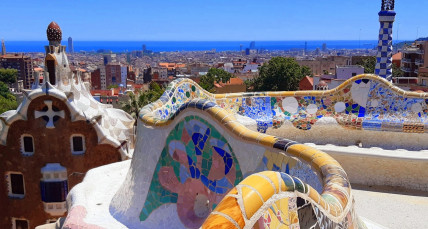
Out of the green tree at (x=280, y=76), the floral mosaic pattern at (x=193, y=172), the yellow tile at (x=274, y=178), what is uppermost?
the yellow tile at (x=274, y=178)

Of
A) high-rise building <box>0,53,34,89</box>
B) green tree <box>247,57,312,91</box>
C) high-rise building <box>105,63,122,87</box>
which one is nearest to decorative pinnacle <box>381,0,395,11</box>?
green tree <box>247,57,312,91</box>

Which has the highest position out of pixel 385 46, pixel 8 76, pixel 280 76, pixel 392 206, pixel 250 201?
pixel 385 46

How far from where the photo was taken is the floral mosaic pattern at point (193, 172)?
5.50m

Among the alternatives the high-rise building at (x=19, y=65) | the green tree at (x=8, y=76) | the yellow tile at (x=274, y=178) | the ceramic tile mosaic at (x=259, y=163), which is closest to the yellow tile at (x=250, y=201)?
the ceramic tile mosaic at (x=259, y=163)

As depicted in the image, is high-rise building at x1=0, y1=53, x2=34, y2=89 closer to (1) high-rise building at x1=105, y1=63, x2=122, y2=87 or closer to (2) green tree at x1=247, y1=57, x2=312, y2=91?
(1) high-rise building at x1=105, y1=63, x2=122, y2=87

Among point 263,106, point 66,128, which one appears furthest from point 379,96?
point 66,128

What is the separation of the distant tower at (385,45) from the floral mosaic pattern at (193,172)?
926 cm

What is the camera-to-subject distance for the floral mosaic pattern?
217 inches

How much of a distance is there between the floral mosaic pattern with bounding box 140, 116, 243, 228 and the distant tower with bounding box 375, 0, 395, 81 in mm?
9263

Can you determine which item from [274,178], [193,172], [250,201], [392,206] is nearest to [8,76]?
[193,172]

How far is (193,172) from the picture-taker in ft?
19.5

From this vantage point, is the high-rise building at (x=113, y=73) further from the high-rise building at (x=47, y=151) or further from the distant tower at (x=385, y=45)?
the distant tower at (x=385, y=45)

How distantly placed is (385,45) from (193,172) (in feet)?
32.1

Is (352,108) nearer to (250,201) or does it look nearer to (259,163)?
(259,163)
